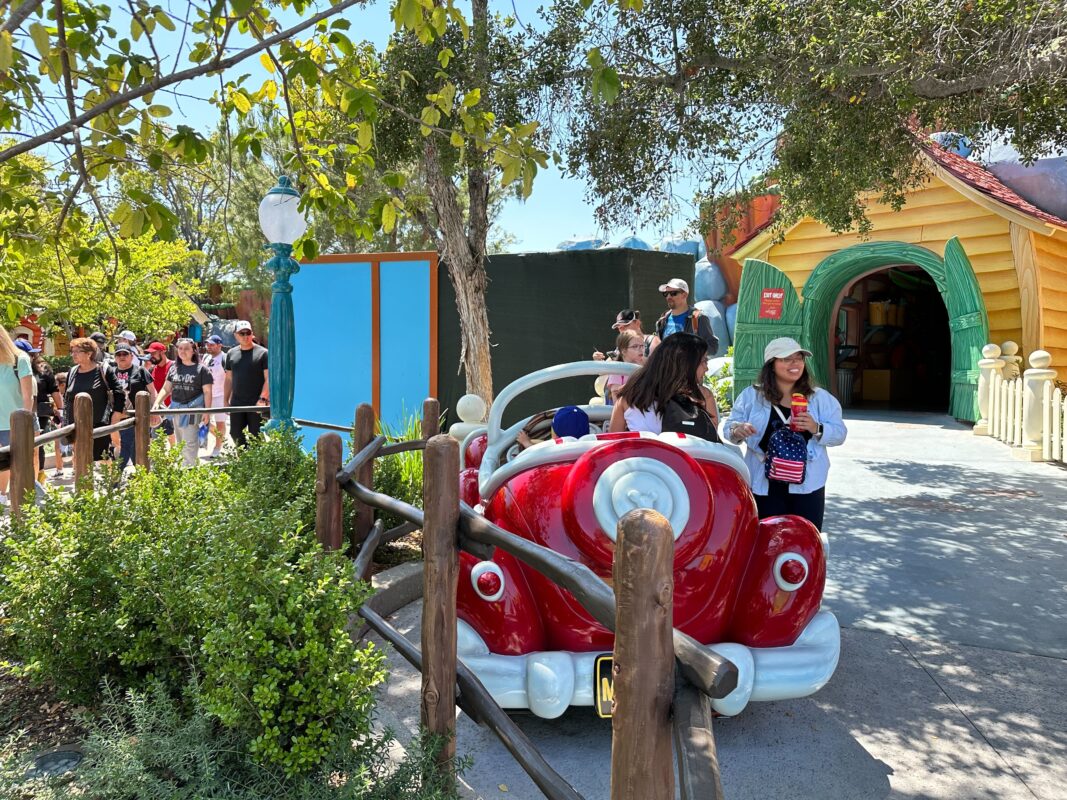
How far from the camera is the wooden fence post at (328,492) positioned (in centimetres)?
378

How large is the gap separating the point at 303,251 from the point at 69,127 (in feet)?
5.00

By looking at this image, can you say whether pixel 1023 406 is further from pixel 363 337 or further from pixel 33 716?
pixel 33 716

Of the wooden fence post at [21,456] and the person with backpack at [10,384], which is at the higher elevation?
the person with backpack at [10,384]

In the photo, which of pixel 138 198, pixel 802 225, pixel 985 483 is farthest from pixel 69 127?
pixel 802 225

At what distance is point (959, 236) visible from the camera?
12938 mm

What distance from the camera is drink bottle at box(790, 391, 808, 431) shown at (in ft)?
14.1

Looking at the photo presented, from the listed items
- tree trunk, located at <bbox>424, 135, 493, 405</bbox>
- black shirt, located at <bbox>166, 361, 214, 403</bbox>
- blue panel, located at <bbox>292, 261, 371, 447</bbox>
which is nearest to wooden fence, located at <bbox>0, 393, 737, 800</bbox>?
tree trunk, located at <bbox>424, 135, 493, 405</bbox>

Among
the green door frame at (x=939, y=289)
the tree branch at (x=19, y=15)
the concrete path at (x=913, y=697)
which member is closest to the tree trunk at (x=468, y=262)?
the concrete path at (x=913, y=697)

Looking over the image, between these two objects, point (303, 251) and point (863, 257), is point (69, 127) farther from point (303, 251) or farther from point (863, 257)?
point (863, 257)

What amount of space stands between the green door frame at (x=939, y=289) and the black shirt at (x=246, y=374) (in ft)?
30.2

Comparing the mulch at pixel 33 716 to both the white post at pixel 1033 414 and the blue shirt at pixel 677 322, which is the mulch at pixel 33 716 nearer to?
the blue shirt at pixel 677 322

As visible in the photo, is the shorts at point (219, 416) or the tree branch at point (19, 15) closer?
the tree branch at point (19, 15)

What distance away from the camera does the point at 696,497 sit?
3127 millimetres

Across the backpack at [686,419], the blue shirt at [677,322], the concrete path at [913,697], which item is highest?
the blue shirt at [677,322]
